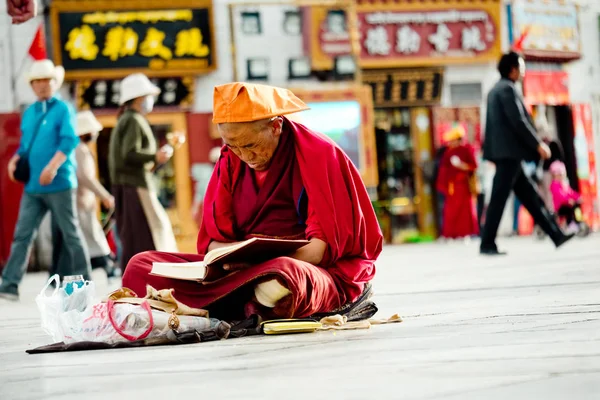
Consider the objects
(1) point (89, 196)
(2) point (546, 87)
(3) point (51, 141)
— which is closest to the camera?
(3) point (51, 141)

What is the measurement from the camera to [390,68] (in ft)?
68.7

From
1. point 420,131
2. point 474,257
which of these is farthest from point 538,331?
point 420,131

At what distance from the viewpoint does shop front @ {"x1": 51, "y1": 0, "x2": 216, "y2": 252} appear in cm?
1844

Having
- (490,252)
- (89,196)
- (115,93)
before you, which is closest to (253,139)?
(490,252)

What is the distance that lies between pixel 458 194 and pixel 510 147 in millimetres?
8027

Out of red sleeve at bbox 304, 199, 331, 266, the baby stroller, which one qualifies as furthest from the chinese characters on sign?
red sleeve at bbox 304, 199, 331, 266

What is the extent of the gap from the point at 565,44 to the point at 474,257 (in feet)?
39.1

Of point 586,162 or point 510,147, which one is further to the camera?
point 586,162

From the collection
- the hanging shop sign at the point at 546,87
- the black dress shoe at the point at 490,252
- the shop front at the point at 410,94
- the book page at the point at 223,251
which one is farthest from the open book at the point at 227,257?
the hanging shop sign at the point at 546,87

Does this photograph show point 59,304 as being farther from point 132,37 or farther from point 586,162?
point 586,162

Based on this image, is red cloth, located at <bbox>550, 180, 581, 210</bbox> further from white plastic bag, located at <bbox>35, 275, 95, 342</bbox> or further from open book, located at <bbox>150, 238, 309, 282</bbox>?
white plastic bag, located at <bbox>35, 275, 95, 342</bbox>

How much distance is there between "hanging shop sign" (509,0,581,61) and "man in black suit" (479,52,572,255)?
36.5ft

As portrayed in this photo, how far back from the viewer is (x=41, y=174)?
28.3ft

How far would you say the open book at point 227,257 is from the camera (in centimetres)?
476
